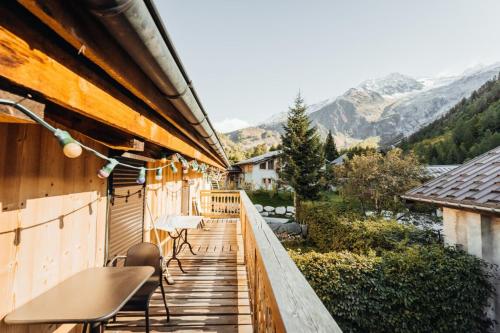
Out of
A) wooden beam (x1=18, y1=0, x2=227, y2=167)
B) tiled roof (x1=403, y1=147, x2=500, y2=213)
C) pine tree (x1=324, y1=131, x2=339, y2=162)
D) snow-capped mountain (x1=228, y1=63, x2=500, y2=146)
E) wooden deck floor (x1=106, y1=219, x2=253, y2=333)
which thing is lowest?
wooden deck floor (x1=106, y1=219, x2=253, y2=333)

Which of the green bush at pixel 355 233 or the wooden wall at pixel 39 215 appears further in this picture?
the green bush at pixel 355 233

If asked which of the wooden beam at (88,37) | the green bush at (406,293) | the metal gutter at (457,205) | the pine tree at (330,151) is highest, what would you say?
the pine tree at (330,151)

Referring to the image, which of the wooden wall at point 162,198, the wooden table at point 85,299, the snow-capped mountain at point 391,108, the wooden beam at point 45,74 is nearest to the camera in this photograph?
the wooden beam at point 45,74

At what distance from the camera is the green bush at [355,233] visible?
6219 millimetres

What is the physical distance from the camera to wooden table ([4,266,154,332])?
1465 mm

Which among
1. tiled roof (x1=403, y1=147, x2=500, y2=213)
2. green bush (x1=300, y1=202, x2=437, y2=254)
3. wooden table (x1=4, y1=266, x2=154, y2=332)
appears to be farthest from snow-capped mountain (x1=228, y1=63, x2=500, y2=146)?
wooden table (x1=4, y1=266, x2=154, y2=332)

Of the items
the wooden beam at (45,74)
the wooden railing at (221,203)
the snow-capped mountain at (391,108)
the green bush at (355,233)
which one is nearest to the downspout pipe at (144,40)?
the wooden beam at (45,74)

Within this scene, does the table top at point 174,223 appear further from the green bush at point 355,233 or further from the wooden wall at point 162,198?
the green bush at point 355,233

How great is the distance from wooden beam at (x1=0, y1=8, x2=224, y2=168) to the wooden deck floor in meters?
2.44

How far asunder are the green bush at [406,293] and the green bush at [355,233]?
879 millimetres

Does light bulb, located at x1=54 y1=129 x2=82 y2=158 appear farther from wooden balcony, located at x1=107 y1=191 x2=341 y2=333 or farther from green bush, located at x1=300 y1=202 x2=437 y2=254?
green bush, located at x1=300 y1=202 x2=437 y2=254

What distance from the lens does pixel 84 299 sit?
5.64 feet

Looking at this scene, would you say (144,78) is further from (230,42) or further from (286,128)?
(286,128)

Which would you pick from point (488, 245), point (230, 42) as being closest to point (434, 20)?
point (230, 42)
